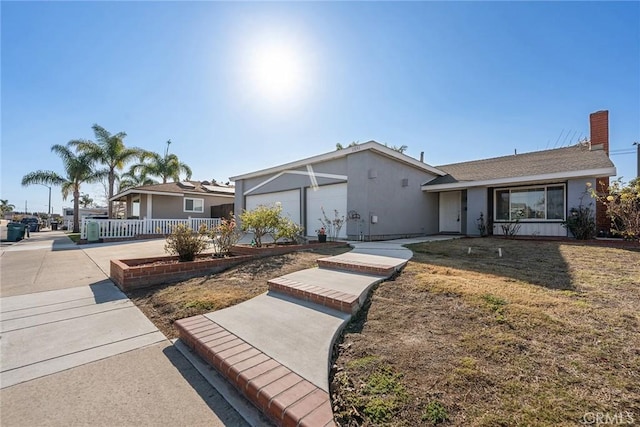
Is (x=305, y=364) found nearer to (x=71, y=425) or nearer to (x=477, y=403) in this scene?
(x=477, y=403)

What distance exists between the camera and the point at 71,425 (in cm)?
185

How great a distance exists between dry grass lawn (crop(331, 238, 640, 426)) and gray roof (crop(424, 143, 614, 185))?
760 centimetres

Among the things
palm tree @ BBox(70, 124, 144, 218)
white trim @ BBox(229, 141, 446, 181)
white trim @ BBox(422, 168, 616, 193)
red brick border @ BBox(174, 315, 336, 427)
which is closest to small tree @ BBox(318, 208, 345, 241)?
white trim @ BBox(229, 141, 446, 181)

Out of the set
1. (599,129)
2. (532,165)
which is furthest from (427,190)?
(599,129)

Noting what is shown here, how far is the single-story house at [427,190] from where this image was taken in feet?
32.1

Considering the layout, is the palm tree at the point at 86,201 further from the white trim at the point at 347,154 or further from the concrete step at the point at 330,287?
the concrete step at the point at 330,287

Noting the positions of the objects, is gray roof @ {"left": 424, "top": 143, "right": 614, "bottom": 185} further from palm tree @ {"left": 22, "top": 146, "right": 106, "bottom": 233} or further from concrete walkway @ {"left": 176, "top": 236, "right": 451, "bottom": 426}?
palm tree @ {"left": 22, "top": 146, "right": 106, "bottom": 233}

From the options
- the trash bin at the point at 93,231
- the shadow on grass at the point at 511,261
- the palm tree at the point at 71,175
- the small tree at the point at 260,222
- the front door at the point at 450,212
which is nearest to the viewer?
the shadow on grass at the point at 511,261

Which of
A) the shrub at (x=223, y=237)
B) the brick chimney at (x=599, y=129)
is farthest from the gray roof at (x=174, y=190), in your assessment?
the brick chimney at (x=599, y=129)

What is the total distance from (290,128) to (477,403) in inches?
451

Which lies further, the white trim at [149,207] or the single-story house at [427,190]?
the white trim at [149,207]

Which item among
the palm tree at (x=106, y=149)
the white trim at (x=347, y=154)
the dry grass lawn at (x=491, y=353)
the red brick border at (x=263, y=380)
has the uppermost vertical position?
the palm tree at (x=106, y=149)

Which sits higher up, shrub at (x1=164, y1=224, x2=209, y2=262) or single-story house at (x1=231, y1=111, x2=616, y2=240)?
single-story house at (x1=231, y1=111, x2=616, y2=240)

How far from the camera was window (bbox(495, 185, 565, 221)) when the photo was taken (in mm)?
10703
